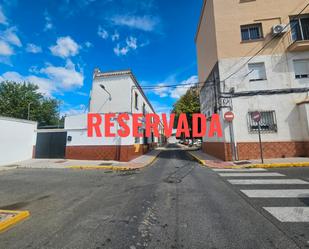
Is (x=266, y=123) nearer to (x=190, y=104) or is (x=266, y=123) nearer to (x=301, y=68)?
(x=301, y=68)

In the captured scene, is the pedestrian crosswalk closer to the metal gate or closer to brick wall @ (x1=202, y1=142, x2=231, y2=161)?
brick wall @ (x1=202, y1=142, x2=231, y2=161)

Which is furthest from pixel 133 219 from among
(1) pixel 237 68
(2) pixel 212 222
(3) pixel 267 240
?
(1) pixel 237 68

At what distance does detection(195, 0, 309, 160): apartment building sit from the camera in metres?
10.3

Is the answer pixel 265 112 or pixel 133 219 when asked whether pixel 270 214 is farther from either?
pixel 265 112

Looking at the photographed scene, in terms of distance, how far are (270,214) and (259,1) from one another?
14.6 m

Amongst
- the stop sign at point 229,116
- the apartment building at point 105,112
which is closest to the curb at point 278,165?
the stop sign at point 229,116

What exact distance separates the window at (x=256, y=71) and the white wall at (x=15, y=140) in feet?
62.2

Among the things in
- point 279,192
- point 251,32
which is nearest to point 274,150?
point 279,192

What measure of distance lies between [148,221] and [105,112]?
11.1 m

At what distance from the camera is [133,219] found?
135 inches

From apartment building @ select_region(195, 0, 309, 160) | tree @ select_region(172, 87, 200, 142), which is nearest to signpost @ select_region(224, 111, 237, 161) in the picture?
apartment building @ select_region(195, 0, 309, 160)

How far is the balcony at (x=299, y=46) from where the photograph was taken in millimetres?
10195

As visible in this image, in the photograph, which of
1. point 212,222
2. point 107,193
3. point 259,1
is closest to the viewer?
point 212,222

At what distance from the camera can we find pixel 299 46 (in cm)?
1032
